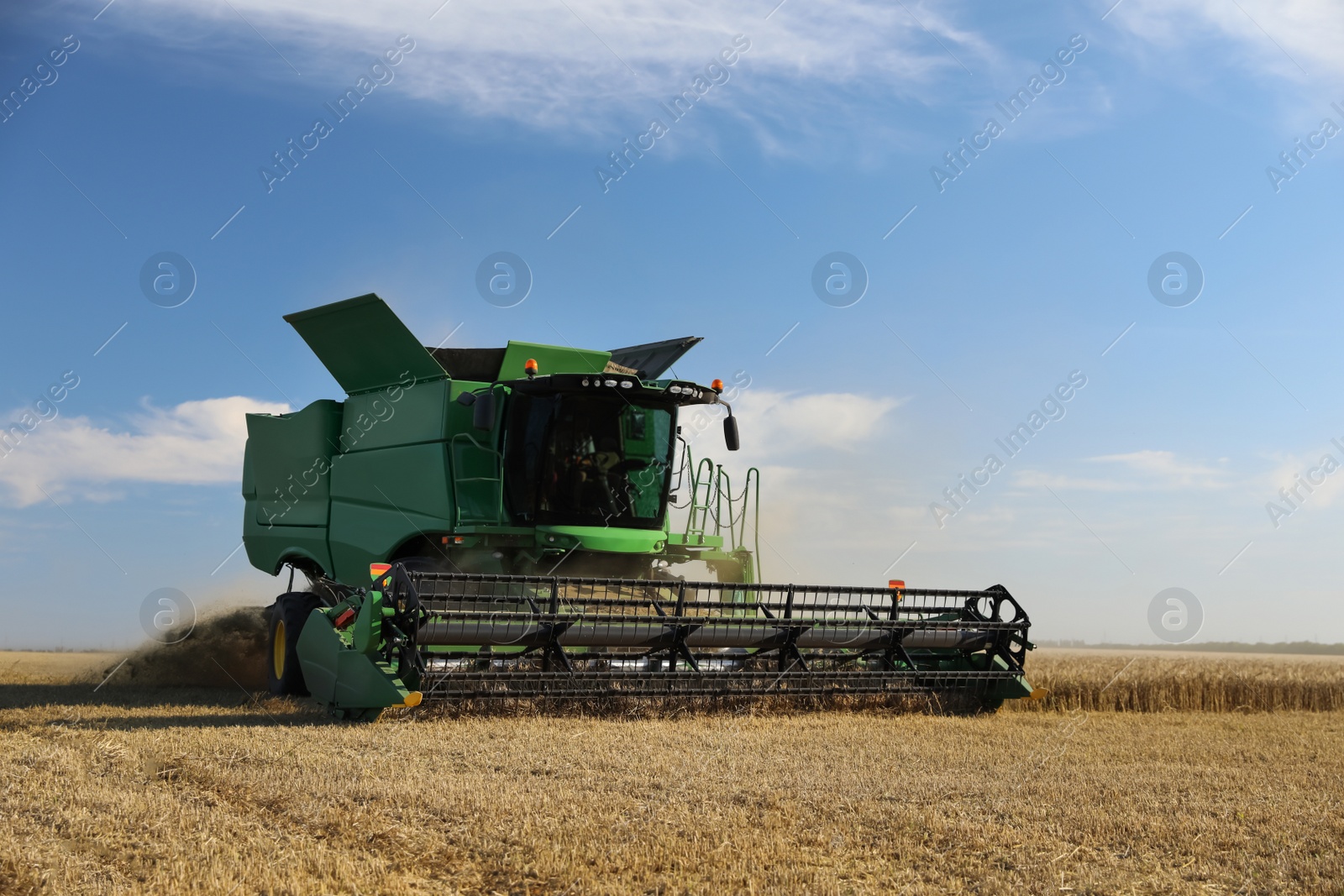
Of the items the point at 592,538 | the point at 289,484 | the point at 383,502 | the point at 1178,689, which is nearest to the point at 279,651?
the point at 383,502

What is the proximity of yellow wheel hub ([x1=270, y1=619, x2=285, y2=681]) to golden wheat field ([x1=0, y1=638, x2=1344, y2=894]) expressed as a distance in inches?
31.2

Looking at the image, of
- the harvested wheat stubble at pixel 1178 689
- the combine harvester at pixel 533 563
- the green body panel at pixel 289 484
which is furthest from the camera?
the harvested wheat stubble at pixel 1178 689

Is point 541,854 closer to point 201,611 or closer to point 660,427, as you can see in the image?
point 660,427

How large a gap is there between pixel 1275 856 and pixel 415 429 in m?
6.80

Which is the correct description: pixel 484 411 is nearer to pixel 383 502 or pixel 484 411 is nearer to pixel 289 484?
pixel 383 502

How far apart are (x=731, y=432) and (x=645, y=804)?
4.92 m

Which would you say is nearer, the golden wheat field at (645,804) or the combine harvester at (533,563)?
the golden wheat field at (645,804)

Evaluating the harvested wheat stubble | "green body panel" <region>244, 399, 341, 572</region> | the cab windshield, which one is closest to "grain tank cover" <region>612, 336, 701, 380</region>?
the cab windshield

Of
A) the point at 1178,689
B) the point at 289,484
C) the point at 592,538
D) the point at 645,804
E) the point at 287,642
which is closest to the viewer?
the point at 645,804

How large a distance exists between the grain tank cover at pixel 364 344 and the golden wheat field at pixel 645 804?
305cm

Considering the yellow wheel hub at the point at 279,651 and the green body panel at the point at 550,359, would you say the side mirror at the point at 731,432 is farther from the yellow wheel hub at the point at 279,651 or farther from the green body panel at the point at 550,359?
the yellow wheel hub at the point at 279,651

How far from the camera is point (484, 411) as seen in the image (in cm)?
838

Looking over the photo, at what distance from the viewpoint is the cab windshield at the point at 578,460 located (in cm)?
845

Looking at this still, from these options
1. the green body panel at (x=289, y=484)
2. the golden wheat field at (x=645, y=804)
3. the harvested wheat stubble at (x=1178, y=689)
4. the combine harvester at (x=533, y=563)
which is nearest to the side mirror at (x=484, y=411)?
the combine harvester at (x=533, y=563)
